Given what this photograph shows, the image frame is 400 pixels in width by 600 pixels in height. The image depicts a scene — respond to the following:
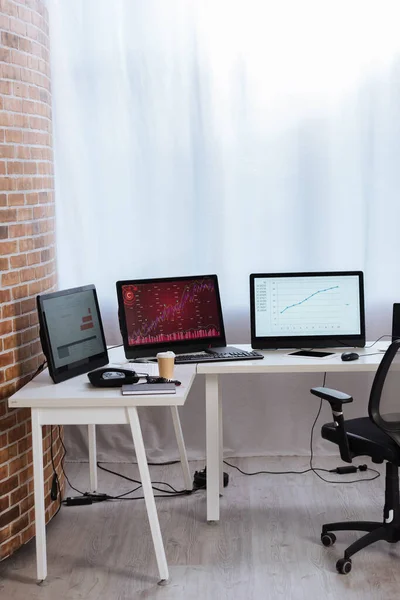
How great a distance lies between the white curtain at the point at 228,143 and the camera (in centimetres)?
456

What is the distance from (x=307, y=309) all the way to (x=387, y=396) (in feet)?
3.14

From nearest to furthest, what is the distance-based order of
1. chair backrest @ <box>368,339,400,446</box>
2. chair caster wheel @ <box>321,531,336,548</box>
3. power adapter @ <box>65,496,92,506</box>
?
chair backrest @ <box>368,339,400,446</box>, chair caster wheel @ <box>321,531,336,548</box>, power adapter @ <box>65,496,92,506</box>

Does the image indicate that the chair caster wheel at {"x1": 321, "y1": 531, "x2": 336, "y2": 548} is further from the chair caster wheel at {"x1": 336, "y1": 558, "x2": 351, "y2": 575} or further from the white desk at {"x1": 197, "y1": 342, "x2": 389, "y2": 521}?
the white desk at {"x1": 197, "y1": 342, "x2": 389, "y2": 521}

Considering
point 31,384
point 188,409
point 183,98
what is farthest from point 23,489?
point 183,98

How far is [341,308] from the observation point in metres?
4.12

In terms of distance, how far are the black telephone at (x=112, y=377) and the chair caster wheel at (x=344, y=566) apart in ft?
3.52

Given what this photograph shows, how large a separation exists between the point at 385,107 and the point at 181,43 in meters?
1.17

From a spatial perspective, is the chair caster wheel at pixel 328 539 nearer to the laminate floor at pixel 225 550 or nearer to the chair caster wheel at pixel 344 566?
the laminate floor at pixel 225 550

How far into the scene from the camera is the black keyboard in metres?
3.81

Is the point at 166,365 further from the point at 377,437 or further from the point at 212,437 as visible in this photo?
the point at 377,437

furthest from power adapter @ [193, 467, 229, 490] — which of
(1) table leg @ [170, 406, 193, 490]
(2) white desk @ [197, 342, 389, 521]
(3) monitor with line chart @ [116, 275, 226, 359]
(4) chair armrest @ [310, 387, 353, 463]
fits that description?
(4) chair armrest @ [310, 387, 353, 463]

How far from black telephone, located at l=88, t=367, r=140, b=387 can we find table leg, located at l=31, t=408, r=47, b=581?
0.26 meters

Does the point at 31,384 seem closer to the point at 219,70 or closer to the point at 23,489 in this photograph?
the point at 23,489

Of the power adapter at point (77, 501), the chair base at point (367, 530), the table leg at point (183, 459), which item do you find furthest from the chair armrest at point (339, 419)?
the power adapter at point (77, 501)
